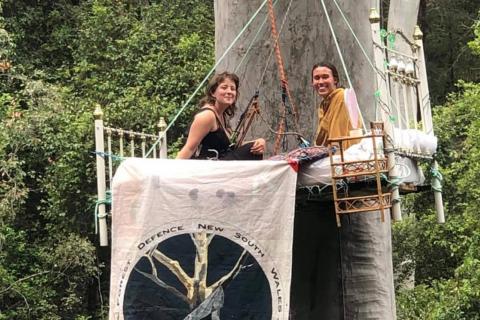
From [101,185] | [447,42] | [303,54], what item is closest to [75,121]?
[303,54]

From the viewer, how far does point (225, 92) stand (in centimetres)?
414

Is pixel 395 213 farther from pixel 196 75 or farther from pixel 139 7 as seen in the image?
pixel 139 7

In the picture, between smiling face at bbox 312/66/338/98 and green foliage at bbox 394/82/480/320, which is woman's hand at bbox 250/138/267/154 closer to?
smiling face at bbox 312/66/338/98

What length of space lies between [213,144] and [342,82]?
902mm

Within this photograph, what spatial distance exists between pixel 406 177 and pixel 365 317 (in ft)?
3.03

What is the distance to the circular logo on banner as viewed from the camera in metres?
3.63

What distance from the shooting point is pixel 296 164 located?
12.0 ft

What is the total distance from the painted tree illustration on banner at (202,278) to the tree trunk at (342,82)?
1.04 meters

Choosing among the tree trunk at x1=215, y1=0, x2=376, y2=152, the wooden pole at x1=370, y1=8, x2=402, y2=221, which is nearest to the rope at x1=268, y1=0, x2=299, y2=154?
the tree trunk at x1=215, y1=0, x2=376, y2=152

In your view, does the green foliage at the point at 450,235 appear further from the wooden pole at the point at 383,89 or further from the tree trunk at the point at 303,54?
the wooden pole at the point at 383,89

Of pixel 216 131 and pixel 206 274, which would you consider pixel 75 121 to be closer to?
pixel 216 131

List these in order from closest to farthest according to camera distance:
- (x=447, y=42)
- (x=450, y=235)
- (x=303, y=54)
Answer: (x=303, y=54) → (x=450, y=235) → (x=447, y=42)

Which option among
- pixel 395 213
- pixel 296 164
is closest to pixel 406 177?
pixel 395 213

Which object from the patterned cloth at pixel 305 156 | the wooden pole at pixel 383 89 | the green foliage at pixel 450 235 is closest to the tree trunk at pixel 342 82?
the wooden pole at pixel 383 89
